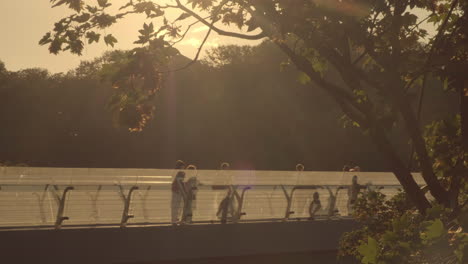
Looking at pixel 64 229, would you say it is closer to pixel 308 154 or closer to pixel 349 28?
pixel 349 28

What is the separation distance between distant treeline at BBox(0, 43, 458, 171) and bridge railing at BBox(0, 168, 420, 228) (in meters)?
46.6

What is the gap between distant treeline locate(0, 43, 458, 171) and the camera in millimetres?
67562

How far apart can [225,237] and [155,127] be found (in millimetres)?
51388

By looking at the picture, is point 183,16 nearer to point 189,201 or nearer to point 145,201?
point 145,201

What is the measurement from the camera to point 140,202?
17125 mm

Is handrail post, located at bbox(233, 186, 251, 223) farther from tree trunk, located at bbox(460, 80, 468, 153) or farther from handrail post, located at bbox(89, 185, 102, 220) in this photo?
tree trunk, located at bbox(460, 80, 468, 153)

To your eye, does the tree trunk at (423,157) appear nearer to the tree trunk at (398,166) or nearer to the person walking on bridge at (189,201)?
the tree trunk at (398,166)

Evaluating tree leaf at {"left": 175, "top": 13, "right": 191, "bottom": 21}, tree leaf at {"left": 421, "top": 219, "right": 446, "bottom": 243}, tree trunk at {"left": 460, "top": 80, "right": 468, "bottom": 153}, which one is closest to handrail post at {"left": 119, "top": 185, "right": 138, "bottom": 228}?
tree leaf at {"left": 175, "top": 13, "right": 191, "bottom": 21}

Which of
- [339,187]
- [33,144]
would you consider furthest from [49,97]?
[339,187]

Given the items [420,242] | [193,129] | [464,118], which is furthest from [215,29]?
[193,129]

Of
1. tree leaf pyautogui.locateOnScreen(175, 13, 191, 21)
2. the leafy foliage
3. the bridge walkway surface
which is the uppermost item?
A: tree leaf pyautogui.locateOnScreen(175, 13, 191, 21)

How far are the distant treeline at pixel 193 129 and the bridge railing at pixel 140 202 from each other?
153ft

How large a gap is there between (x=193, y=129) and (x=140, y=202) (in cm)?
5261

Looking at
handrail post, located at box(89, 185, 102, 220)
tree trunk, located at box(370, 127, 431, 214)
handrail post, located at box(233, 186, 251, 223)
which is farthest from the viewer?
handrail post, located at box(233, 186, 251, 223)
